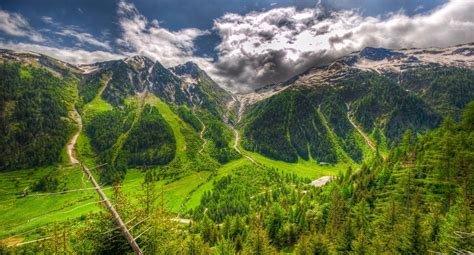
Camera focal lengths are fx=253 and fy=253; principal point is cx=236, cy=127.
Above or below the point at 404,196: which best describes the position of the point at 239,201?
below

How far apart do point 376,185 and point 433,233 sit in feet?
165

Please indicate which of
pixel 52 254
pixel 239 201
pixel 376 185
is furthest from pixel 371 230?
pixel 239 201

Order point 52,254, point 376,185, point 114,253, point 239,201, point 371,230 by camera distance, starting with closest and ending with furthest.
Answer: point 114,253 → point 52,254 → point 371,230 → point 376,185 → point 239,201

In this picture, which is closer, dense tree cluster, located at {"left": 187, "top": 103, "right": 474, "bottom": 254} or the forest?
the forest

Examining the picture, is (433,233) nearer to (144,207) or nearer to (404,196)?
(404,196)

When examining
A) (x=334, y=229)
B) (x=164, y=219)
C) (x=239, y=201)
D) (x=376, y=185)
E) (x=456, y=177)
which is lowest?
(x=239, y=201)

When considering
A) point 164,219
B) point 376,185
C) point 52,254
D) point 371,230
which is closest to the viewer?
point 164,219

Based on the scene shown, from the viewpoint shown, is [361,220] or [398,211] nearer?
[398,211]

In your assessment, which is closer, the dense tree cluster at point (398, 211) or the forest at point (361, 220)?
the forest at point (361, 220)

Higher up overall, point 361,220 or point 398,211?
point 398,211

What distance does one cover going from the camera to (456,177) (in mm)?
62094

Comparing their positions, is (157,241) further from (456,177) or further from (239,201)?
(239,201)

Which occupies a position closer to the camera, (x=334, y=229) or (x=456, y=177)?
(x=456, y=177)

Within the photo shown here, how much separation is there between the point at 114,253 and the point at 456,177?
76.9 metres
